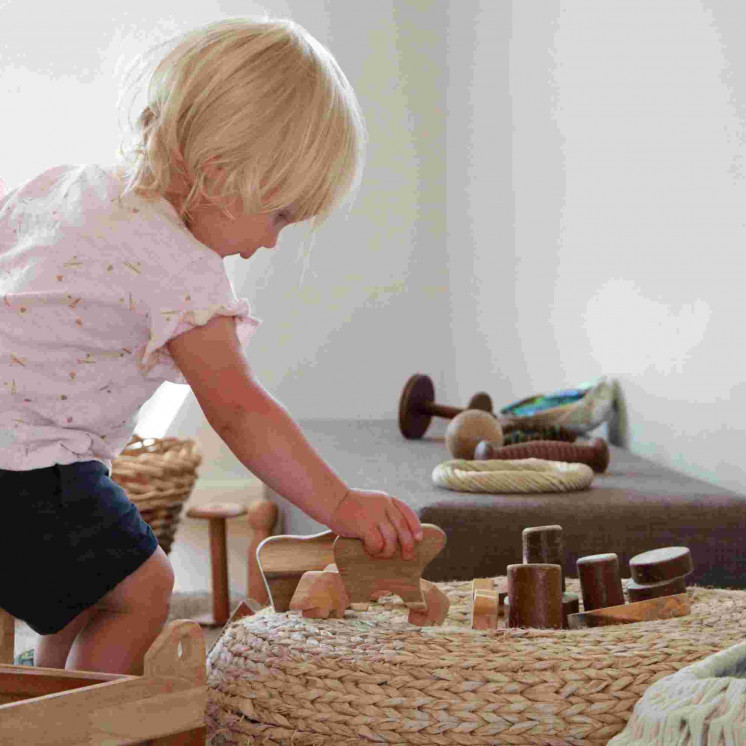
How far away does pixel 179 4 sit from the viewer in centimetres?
265

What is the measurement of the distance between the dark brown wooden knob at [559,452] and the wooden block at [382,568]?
0.74 m

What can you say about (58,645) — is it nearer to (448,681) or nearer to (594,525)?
(448,681)

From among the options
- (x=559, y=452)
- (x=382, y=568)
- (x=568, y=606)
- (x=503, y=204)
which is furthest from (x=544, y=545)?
(x=503, y=204)

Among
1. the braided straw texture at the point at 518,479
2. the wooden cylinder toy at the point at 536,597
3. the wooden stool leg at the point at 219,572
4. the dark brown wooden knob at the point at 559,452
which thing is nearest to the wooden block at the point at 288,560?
the wooden cylinder toy at the point at 536,597

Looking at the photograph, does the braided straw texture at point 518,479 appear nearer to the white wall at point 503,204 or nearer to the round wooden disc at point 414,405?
the white wall at point 503,204

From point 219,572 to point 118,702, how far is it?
1658mm

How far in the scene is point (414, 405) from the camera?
223 centimetres

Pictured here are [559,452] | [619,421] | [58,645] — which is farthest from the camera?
[619,421]

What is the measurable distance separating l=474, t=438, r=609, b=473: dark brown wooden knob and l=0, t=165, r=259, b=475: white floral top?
0.74 m

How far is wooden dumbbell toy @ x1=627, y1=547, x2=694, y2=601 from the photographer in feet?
2.92

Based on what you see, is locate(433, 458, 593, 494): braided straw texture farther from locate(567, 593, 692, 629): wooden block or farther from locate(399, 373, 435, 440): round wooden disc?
locate(399, 373, 435, 440): round wooden disc

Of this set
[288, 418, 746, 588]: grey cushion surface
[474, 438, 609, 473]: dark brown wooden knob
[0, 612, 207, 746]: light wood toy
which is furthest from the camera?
[474, 438, 609, 473]: dark brown wooden knob

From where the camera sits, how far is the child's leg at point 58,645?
3.14 ft

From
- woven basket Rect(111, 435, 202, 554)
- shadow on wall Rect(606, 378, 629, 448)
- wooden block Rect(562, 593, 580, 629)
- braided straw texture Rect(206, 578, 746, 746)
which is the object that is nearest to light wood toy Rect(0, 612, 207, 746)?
braided straw texture Rect(206, 578, 746, 746)
